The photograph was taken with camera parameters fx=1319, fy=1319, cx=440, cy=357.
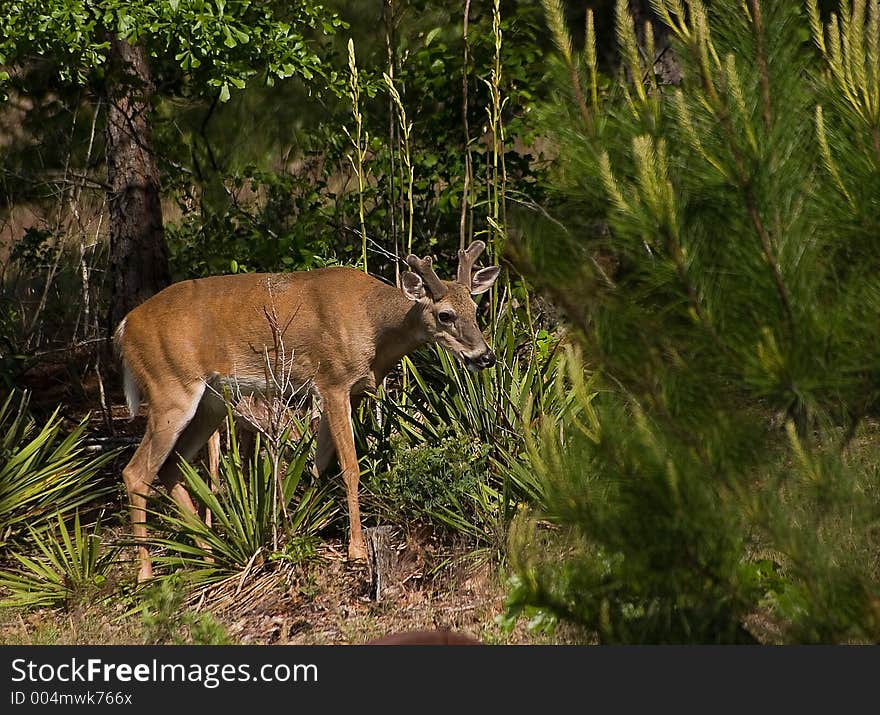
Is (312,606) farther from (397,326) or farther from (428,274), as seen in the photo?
(428,274)

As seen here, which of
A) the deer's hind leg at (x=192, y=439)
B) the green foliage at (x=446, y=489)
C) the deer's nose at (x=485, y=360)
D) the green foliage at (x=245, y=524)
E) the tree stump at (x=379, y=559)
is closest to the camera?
the tree stump at (x=379, y=559)

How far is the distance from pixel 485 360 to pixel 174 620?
2.45 m

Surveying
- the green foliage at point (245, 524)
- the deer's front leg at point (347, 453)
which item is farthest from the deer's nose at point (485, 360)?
the green foliage at point (245, 524)

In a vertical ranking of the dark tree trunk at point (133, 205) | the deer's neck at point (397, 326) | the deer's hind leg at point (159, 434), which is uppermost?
the dark tree trunk at point (133, 205)

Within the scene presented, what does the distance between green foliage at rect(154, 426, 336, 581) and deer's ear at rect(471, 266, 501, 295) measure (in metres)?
1.53

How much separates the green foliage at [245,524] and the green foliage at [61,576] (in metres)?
0.43

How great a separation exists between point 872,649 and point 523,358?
17.9ft

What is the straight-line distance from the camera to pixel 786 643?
4367mm

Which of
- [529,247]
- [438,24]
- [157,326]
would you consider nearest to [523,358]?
[157,326]

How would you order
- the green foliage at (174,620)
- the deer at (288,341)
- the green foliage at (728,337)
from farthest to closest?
the deer at (288,341)
the green foliage at (174,620)
the green foliage at (728,337)

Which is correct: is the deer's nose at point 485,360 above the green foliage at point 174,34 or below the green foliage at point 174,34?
below

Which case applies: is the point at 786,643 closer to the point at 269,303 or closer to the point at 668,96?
the point at 668,96

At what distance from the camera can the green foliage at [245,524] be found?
25.5 ft

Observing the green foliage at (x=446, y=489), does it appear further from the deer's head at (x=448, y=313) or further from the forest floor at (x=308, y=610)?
the deer's head at (x=448, y=313)
